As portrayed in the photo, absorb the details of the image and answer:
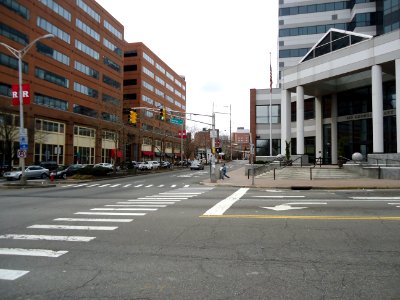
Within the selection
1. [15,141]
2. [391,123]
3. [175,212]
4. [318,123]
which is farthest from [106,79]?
[175,212]

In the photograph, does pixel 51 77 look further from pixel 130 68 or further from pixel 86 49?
pixel 130 68

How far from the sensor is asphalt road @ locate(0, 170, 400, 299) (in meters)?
5.05

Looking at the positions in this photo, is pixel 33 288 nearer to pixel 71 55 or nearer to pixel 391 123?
pixel 391 123

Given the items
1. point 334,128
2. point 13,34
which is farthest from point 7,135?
point 334,128

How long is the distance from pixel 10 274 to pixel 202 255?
315 centimetres

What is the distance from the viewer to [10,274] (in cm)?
580

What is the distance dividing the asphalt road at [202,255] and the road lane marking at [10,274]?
0.02m

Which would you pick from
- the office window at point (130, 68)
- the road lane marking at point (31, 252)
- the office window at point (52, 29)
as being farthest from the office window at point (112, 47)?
the road lane marking at point (31, 252)

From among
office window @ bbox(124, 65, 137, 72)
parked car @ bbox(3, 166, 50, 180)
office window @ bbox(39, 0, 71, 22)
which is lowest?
parked car @ bbox(3, 166, 50, 180)

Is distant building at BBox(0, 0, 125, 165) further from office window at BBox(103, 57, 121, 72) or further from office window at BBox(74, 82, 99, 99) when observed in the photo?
office window at BBox(103, 57, 121, 72)

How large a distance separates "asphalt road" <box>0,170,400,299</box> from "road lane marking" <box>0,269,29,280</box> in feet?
0.05

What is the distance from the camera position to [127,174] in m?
44.6

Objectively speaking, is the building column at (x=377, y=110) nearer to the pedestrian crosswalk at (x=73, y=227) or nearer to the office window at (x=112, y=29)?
the pedestrian crosswalk at (x=73, y=227)

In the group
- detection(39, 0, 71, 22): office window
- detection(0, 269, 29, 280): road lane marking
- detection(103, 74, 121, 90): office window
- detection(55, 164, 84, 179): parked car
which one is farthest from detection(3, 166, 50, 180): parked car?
detection(103, 74, 121, 90): office window
